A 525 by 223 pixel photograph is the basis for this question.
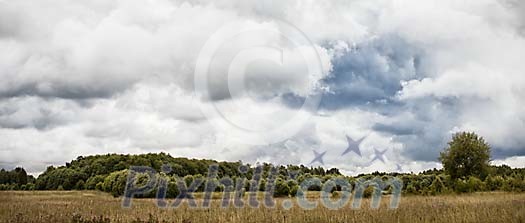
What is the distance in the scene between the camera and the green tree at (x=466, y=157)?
155ft

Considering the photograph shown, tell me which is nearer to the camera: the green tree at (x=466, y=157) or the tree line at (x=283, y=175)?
the tree line at (x=283, y=175)

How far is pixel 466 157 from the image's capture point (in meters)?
47.6

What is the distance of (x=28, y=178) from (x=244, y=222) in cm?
9651

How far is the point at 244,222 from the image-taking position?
15.3 meters

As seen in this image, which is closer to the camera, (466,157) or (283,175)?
(466,157)

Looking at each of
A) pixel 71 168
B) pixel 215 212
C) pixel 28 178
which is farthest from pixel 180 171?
pixel 215 212

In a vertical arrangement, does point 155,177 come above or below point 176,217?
above

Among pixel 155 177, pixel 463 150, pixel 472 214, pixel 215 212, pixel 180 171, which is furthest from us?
pixel 180 171

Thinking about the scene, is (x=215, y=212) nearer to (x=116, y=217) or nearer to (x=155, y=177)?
(x=116, y=217)

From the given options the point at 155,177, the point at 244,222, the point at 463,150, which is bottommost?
the point at 244,222

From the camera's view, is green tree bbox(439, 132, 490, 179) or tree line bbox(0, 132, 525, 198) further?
green tree bbox(439, 132, 490, 179)

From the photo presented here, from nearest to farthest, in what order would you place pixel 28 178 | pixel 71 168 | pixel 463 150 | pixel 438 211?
pixel 438 211
pixel 463 150
pixel 71 168
pixel 28 178

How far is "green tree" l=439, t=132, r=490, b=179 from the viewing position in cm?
4709

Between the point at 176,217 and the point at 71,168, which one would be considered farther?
the point at 71,168
